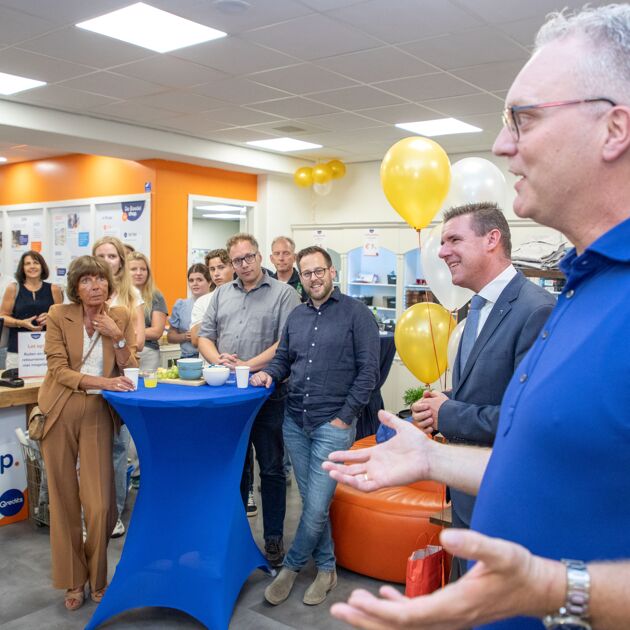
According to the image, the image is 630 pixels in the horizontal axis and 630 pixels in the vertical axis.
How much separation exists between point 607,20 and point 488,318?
130 cm

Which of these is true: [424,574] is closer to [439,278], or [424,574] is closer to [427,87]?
[439,278]

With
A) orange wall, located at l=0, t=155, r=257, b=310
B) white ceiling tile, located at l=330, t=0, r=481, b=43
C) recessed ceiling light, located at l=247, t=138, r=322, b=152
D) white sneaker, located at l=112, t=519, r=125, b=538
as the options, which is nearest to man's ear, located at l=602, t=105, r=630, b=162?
white ceiling tile, located at l=330, t=0, r=481, b=43

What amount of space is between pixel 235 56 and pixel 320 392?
107 inches

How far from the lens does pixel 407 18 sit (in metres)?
3.86

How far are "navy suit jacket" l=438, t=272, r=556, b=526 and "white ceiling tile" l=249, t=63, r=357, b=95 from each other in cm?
330

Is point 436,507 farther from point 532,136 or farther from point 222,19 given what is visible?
point 222,19

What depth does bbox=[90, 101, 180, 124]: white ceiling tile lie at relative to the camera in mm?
6148

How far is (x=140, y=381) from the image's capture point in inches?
121

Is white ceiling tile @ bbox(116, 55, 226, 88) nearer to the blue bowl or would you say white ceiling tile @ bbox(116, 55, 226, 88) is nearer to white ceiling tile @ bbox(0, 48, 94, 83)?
white ceiling tile @ bbox(0, 48, 94, 83)

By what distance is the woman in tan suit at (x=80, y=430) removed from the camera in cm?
296

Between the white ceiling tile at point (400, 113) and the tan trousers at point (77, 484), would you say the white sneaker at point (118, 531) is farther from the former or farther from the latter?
the white ceiling tile at point (400, 113)

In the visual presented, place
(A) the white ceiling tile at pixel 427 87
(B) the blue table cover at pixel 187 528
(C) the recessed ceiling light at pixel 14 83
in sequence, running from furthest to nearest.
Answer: (C) the recessed ceiling light at pixel 14 83 → (A) the white ceiling tile at pixel 427 87 → (B) the blue table cover at pixel 187 528

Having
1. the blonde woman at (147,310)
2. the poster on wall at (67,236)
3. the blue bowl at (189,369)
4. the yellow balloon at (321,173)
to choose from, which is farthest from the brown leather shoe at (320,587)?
the poster on wall at (67,236)

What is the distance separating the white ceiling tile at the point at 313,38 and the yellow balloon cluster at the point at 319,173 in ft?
12.4
